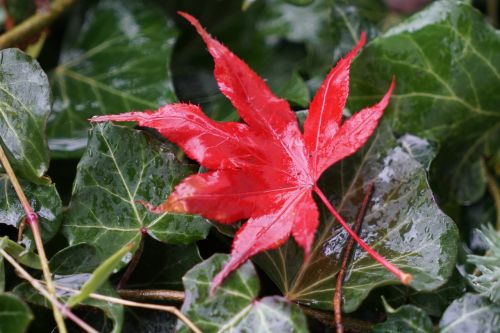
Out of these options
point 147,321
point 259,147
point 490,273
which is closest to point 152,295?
point 147,321

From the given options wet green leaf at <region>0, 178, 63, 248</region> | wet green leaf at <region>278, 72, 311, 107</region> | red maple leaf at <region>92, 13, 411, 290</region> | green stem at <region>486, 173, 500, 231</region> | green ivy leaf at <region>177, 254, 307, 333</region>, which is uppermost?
red maple leaf at <region>92, 13, 411, 290</region>

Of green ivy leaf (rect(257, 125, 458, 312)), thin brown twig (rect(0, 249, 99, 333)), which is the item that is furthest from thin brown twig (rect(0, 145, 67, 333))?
green ivy leaf (rect(257, 125, 458, 312))

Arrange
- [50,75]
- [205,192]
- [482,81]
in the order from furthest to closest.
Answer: [50,75] → [482,81] → [205,192]

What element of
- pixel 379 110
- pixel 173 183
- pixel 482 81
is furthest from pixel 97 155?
pixel 482 81

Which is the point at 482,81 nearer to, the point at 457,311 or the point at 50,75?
the point at 457,311

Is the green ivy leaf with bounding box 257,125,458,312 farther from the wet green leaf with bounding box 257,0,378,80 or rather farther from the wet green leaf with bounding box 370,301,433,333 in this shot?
the wet green leaf with bounding box 257,0,378,80

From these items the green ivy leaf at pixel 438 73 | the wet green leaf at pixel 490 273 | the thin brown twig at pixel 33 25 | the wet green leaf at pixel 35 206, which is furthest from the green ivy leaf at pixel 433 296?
the thin brown twig at pixel 33 25
